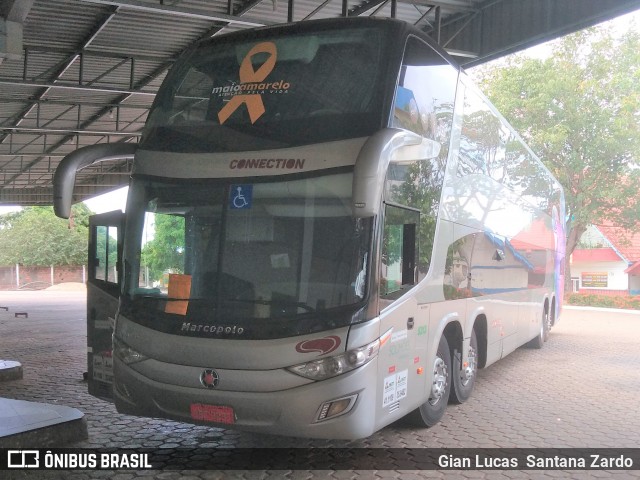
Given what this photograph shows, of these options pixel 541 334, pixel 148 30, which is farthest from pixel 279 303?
pixel 148 30

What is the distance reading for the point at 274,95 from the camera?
511 cm

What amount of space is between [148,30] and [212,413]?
10422 millimetres

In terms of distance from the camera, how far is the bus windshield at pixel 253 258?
4598 mm

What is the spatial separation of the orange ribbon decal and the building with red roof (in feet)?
102

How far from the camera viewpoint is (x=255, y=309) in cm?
467

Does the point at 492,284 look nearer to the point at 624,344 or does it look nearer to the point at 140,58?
the point at 624,344

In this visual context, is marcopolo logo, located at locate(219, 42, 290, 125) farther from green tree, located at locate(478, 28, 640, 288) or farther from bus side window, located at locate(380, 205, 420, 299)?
green tree, located at locate(478, 28, 640, 288)

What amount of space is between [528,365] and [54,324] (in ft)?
45.0

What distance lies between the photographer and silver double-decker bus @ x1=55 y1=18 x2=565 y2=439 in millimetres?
4543

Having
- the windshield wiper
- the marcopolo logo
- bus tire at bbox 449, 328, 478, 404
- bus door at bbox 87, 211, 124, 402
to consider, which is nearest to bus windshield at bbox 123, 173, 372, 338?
the windshield wiper

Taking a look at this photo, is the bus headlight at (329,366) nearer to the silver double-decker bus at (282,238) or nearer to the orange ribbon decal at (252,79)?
the silver double-decker bus at (282,238)

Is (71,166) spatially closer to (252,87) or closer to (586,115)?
(252,87)

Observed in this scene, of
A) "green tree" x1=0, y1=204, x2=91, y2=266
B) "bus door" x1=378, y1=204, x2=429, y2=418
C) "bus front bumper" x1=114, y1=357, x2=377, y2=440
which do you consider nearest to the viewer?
"bus front bumper" x1=114, y1=357, x2=377, y2=440

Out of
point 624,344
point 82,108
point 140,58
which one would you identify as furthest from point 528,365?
point 82,108
